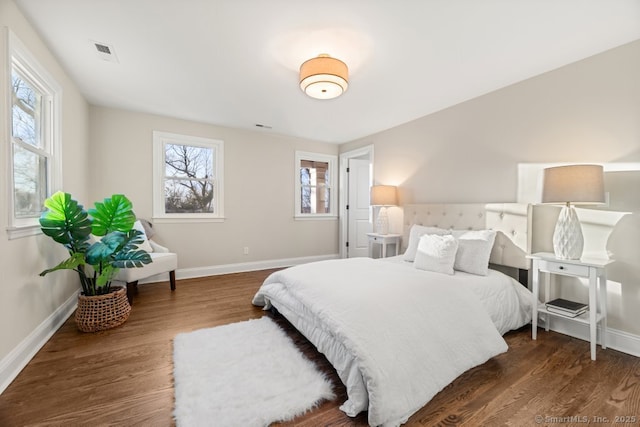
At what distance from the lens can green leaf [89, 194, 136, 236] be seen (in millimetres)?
2477

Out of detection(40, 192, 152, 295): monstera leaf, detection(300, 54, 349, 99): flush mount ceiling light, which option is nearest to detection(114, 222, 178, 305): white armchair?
detection(40, 192, 152, 295): monstera leaf

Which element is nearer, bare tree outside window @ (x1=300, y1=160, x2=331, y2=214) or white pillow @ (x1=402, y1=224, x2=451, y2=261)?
white pillow @ (x1=402, y1=224, x2=451, y2=261)

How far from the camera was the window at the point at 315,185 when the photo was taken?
5047 mm

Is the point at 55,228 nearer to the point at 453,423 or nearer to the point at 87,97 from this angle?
the point at 87,97

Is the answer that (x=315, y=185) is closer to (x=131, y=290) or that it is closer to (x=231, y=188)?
(x=231, y=188)

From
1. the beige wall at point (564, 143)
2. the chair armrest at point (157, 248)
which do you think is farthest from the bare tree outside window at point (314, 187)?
the chair armrest at point (157, 248)

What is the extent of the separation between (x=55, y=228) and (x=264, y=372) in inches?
76.5

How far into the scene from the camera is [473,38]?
6.72ft

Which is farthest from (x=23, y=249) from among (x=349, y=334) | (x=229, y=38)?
(x=349, y=334)

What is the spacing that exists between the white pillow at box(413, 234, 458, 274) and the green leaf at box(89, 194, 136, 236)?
278 cm

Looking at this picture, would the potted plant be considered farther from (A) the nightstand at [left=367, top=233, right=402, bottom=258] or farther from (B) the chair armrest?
(A) the nightstand at [left=367, top=233, right=402, bottom=258]

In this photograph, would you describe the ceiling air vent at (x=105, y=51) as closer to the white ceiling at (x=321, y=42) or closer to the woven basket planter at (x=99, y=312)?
the white ceiling at (x=321, y=42)

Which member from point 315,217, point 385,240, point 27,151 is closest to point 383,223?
point 385,240

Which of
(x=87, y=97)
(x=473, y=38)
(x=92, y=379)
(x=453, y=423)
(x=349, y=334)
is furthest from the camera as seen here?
(x=87, y=97)
